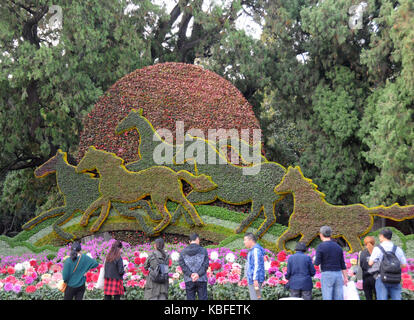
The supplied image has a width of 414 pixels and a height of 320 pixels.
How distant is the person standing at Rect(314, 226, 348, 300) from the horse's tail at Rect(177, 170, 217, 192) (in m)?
4.86

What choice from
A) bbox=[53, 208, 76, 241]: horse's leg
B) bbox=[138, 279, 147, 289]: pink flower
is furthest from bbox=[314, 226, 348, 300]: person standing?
bbox=[53, 208, 76, 241]: horse's leg

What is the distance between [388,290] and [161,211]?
18.9ft

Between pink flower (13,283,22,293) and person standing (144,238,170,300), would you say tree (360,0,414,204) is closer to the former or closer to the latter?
person standing (144,238,170,300)

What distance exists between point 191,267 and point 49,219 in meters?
6.60

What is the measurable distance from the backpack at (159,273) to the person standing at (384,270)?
269 cm

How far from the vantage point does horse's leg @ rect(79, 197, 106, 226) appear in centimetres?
1095

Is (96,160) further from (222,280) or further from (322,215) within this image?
(322,215)

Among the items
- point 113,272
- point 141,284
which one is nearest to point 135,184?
point 141,284

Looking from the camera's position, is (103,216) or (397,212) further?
(103,216)

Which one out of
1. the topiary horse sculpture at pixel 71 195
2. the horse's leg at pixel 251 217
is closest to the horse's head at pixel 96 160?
the topiary horse sculpture at pixel 71 195

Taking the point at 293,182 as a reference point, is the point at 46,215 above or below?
below

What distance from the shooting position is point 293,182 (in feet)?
32.4

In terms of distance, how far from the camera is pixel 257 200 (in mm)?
10164

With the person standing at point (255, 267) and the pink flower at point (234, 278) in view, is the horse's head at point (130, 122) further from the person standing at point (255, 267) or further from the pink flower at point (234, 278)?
the person standing at point (255, 267)
